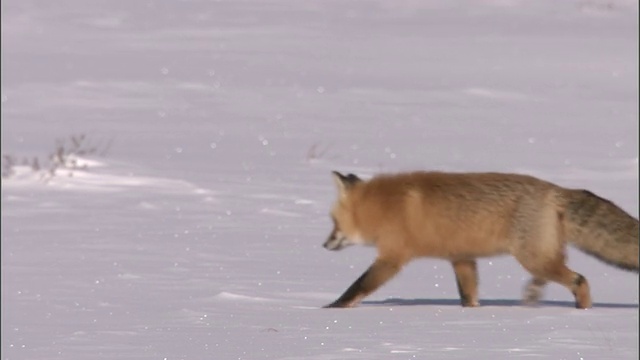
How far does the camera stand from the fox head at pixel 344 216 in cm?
741

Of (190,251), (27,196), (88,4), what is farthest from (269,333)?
(88,4)

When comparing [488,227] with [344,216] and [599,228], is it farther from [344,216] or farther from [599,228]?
[344,216]

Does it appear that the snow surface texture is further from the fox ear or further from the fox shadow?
the fox ear

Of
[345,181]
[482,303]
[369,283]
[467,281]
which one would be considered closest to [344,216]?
[345,181]

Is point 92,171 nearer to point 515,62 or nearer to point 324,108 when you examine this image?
point 324,108

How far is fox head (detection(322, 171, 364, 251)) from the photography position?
7414 mm

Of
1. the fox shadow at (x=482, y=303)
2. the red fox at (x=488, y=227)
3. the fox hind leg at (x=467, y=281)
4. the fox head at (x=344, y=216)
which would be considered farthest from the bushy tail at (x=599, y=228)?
the fox head at (x=344, y=216)

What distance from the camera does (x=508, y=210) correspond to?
22.8ft

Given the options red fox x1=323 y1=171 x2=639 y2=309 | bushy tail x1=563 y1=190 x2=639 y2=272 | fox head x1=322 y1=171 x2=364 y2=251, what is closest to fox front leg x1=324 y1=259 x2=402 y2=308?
red fox x1=323 y1=171 x2=639 y2=309

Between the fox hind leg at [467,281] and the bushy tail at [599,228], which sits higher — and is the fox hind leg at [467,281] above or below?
below

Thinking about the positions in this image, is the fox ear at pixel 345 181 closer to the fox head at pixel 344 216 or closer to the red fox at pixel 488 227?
the fox head at pixel 344 216

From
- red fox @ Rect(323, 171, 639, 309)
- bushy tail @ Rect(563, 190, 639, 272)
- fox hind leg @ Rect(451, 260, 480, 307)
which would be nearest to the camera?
red fox @ Rect(323, 171, 639, 309)

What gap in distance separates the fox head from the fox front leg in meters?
0.37

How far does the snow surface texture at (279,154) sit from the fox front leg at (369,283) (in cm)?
14
